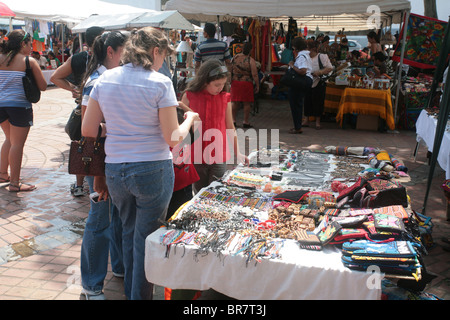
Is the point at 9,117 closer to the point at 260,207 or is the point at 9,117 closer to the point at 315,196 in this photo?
the point at 260,207

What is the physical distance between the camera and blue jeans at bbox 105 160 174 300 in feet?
7.34

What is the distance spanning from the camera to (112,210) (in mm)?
2918

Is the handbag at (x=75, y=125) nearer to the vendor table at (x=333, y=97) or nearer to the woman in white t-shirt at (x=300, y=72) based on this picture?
the woman in white t-shirt at (x=300, y=72)

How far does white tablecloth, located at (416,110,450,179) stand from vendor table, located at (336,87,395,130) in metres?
2.01

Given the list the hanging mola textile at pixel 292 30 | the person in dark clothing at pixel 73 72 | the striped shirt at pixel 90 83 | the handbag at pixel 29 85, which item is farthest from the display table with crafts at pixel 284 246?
the hanging mola textile at pixel 292 30

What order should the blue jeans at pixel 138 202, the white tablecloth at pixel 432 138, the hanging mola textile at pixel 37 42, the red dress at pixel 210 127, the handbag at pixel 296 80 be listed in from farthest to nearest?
the hanging mola textile at pixel 37 42 → the handbag at pixel 296 80 → the white tablecloth at pixel 432 138 → the red dress at pixel 210 127 → the blue jeans at pixel 138 202

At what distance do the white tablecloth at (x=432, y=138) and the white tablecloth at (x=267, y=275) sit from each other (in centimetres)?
263

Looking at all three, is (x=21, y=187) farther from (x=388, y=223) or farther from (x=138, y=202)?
(x=388, y=223)

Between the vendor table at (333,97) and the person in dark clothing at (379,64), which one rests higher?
the person in dark clothing at (379,64)

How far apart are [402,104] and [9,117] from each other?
7.58 meters

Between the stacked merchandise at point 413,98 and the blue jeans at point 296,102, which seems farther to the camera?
the stacked merchandise at point 413,98

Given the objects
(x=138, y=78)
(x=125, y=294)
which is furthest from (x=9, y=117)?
(x=138, y=78)

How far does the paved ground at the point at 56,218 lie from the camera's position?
3.03 meters

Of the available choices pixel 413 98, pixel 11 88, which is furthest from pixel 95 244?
pixel 413 98
